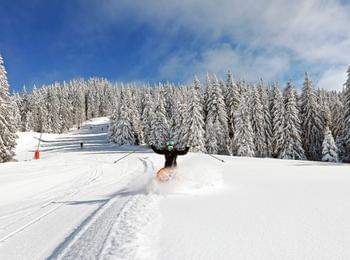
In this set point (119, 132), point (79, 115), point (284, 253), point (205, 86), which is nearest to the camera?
point (284, 253)

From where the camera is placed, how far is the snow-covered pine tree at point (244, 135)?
151 feet

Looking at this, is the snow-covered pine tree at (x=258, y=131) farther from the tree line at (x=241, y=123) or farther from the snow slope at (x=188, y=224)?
the snow slope at (x=188, y=224)

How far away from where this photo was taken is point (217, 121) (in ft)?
168

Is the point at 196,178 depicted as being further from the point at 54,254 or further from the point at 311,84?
the point at 311,84

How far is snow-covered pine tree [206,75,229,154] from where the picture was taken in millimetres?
50812

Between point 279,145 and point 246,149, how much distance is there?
5.23 metres

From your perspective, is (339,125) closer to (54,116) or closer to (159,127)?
(159,127)

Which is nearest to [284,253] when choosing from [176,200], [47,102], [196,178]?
[176,200]

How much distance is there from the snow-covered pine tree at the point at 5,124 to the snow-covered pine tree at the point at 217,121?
31103 millimetres

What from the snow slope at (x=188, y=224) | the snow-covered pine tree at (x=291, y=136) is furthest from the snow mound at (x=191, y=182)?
the snow-covered pine tree at (x=291, y=136)

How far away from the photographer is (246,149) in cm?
4578

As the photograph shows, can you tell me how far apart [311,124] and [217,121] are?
15664mm

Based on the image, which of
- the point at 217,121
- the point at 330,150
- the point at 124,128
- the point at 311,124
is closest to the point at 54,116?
the point at 124,128

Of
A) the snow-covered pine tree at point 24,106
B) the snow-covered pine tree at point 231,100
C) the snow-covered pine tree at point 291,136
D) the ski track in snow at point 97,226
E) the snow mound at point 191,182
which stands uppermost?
the snow-covered pine tree at point 24,106
